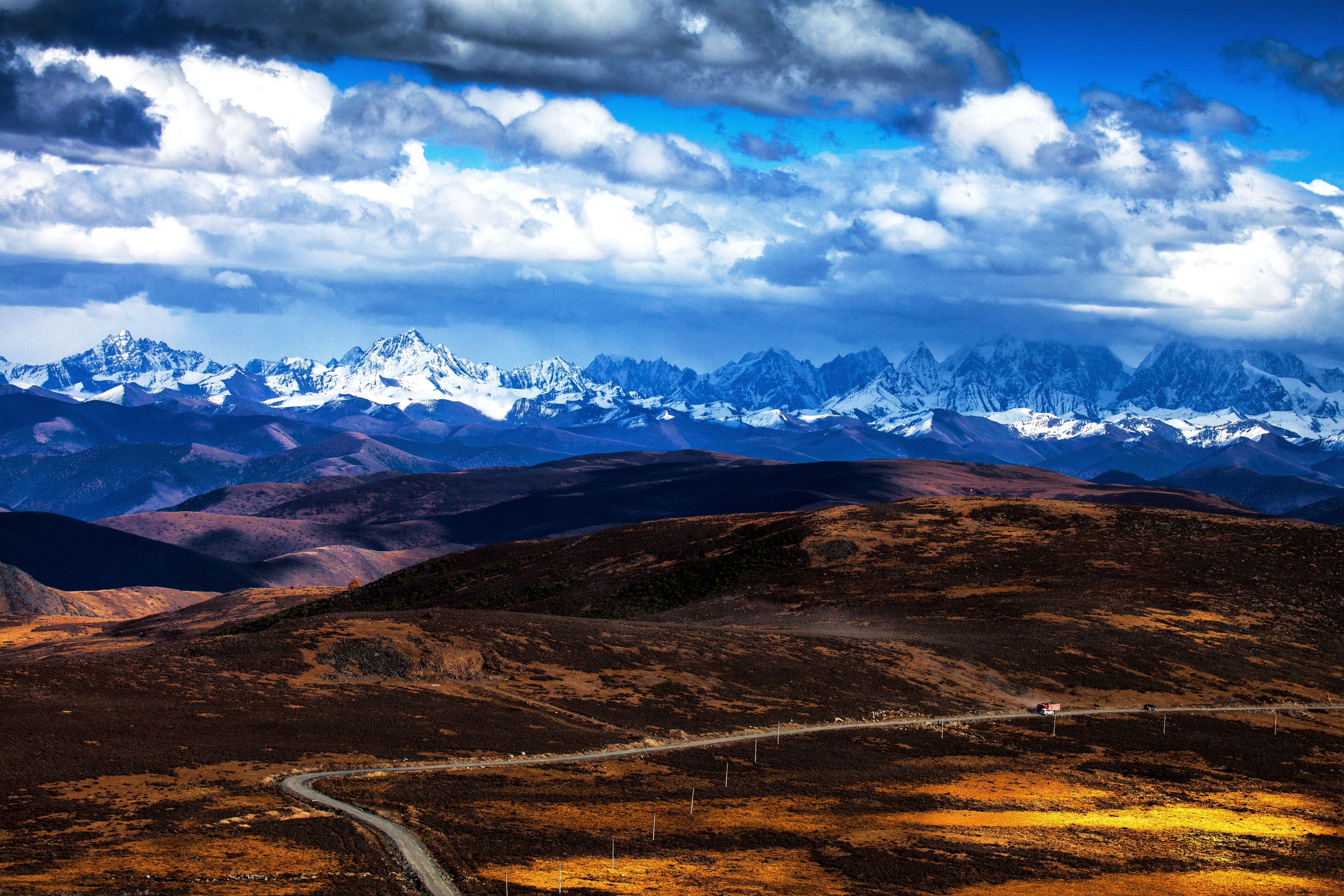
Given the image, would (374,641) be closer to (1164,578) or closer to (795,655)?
(795,655)

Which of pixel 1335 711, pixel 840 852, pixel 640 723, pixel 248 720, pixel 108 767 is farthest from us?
pixel 1335 711

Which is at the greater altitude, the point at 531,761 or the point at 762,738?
the point at 531,761

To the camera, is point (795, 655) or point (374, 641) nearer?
point (374, 641)

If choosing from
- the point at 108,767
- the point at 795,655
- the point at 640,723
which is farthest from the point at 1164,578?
the point at 108,767

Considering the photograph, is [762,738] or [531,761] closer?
[531,761]
